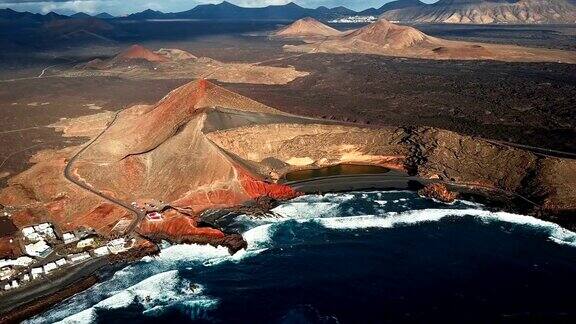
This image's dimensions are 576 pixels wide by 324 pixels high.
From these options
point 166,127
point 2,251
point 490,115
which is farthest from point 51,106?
point 490,115

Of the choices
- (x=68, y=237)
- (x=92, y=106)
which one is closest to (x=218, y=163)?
(x=68, y=237)

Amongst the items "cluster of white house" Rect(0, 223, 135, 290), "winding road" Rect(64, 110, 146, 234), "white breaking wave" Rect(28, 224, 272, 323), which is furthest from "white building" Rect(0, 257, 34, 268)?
"winding road" Rect(64, 110, 146, 234)

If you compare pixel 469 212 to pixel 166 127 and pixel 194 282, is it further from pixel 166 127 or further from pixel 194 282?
→ pixel 166 127

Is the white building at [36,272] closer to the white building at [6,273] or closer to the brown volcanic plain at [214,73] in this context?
the white building at [6,273]

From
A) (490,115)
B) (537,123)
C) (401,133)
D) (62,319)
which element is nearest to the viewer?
(62,319)

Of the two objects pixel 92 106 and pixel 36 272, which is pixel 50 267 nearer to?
pixel 36 272

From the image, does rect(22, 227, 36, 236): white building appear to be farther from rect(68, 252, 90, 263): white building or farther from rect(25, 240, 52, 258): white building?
rect(68, 252, 90, 263): white building

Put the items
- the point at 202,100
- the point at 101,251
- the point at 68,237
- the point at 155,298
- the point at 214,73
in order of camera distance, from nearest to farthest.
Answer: the point at 155,298
the point at 101,251
the point at 68,237
the point at 202,100
the point at 214,73
